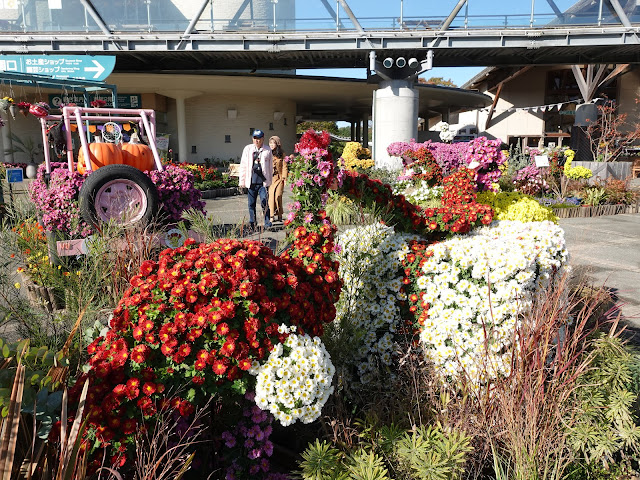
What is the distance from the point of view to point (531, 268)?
105 inches

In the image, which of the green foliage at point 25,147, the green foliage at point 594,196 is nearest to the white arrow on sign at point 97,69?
the green foliage at point 594,196

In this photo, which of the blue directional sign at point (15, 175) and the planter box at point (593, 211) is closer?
the blue directional sign at point (15, 175)

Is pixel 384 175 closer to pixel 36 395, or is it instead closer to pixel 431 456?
pixel 431 456

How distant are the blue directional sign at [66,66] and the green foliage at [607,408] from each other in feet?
29.3

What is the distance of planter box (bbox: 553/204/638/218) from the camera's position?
939 centimetres

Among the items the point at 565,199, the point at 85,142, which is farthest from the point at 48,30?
the point at 565,199

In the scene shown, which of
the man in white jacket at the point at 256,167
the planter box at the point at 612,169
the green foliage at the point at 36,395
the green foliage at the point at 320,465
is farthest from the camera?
the planter box at the point at 612,169

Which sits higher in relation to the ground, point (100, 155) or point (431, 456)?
point (100, 155)

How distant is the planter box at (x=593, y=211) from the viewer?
939cm

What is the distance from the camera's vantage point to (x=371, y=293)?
2.98 m

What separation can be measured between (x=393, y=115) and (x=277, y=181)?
9037mm

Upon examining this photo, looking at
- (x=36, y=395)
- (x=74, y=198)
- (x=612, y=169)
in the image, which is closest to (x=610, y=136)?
(x=612, y=169)

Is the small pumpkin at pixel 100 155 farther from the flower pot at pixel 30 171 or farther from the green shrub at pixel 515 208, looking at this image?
the flower pot at pixel 30 171

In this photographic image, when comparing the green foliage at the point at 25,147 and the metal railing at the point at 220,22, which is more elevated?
the metal railing at the point at 220,22
